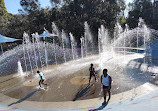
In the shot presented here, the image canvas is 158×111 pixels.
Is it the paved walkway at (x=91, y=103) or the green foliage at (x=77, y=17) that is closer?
the paved walkway at (x=91, y=103)

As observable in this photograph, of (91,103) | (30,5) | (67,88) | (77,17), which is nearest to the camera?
(91,103)

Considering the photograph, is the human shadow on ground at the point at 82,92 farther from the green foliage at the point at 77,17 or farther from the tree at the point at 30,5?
the tree at the point at 30,5

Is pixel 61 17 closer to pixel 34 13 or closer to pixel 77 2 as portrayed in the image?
pixel 77 2

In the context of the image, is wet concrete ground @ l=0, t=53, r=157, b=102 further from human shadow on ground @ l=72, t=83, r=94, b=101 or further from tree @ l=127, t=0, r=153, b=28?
tree @ l=127, t=0, r=153, b=28

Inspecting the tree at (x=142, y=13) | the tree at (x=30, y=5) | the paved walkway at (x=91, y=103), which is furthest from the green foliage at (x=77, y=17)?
the paved walkway at (x=91, y=103)

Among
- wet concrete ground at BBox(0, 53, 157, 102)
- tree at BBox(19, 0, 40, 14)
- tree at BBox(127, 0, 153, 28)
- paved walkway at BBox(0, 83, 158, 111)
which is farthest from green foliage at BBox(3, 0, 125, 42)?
paved walkway at BBox(0, 83, 158, 111)

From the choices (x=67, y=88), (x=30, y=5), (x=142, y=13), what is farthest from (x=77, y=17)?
(x=67, y=88)

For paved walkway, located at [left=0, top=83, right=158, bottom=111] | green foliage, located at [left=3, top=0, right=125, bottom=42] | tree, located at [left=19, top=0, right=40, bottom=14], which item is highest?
tree, located at [left=19, top=0, right=40, bottom=14]

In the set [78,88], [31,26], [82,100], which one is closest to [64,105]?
[82,100]

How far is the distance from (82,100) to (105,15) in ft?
81.7

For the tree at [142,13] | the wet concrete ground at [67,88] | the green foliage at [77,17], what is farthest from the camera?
the tree at [142,13]

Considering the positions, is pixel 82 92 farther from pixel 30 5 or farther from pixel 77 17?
pixel 30 5

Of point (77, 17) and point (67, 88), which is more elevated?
point (77, 17)

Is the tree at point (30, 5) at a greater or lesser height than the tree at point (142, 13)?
greater
